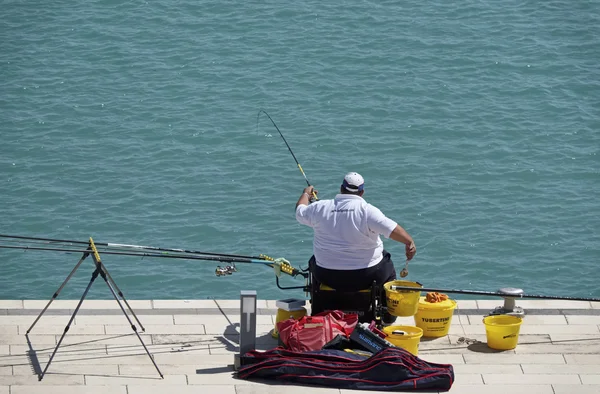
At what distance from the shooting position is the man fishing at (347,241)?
7.68 metres

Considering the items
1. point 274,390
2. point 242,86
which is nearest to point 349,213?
point 274,390

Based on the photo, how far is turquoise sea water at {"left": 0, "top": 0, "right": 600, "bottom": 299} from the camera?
12875 mm

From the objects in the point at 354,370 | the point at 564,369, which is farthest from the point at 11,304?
the point at 564,369

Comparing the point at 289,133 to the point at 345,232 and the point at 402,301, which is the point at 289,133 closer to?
the point at 345,232

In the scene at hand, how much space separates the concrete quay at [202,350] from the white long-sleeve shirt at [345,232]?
2.17 feet

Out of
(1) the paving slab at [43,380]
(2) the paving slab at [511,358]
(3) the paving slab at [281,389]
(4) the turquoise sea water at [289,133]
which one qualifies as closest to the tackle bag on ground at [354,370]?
(3) the paving slab at [281,389]

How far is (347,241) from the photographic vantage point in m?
7.71

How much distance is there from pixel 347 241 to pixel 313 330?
0.73 metres

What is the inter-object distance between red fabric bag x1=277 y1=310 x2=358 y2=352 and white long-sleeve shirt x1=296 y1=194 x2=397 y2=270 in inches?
16.6

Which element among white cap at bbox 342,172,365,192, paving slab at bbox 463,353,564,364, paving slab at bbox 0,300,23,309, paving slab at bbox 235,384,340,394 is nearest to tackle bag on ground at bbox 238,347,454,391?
paving slab at bbox 235,384,340,394

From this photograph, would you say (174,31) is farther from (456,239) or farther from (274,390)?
(274,390)

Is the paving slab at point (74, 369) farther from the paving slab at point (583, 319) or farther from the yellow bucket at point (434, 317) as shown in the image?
the paving slab at point (583, 319)

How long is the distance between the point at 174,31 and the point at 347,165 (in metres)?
6.13

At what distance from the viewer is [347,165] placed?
14977mm
